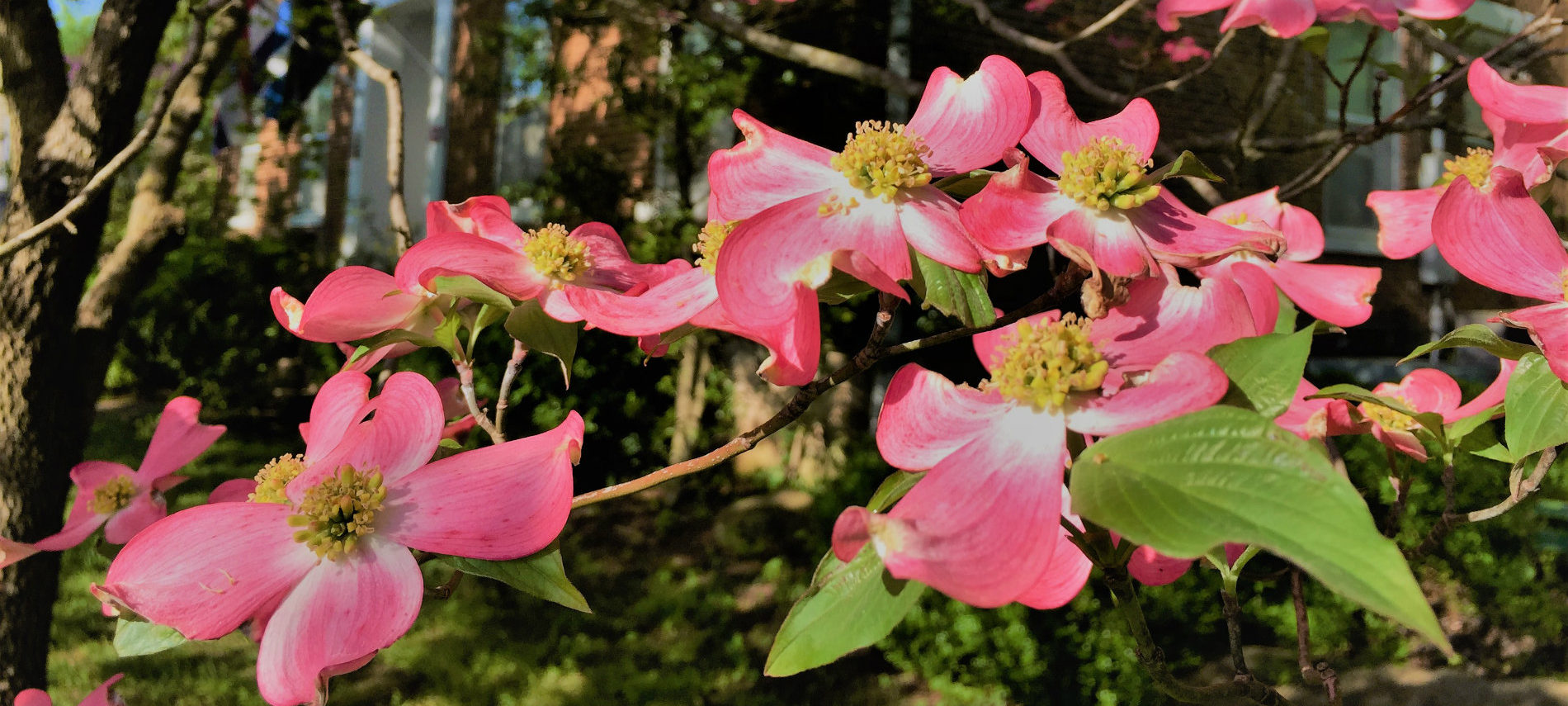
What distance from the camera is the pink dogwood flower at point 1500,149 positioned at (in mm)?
522

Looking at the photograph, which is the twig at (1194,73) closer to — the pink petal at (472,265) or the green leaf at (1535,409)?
the green leaf at (1535,409)

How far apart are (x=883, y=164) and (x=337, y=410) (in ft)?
1.09

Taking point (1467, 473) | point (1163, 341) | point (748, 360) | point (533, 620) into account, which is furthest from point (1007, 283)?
point (1163, 341)

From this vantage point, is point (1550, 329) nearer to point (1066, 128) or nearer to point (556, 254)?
point (1066, 128)

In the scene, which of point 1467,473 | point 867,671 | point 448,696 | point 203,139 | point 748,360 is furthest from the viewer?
point 203,139

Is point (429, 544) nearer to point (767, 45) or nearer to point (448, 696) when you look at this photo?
point (767, 45)

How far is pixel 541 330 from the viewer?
50 cm

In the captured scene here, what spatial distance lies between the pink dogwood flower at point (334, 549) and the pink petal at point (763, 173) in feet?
0.41

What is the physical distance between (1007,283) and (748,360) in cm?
114

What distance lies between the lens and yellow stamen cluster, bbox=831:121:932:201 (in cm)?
40

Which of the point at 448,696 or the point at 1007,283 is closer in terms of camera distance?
the point at 448,696

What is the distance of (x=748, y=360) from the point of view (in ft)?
13.0

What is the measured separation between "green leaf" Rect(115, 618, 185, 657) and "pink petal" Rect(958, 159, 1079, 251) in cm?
44

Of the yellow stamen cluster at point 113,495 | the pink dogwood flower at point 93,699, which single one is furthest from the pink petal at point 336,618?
the yellow stamen cluster at point 113,495
